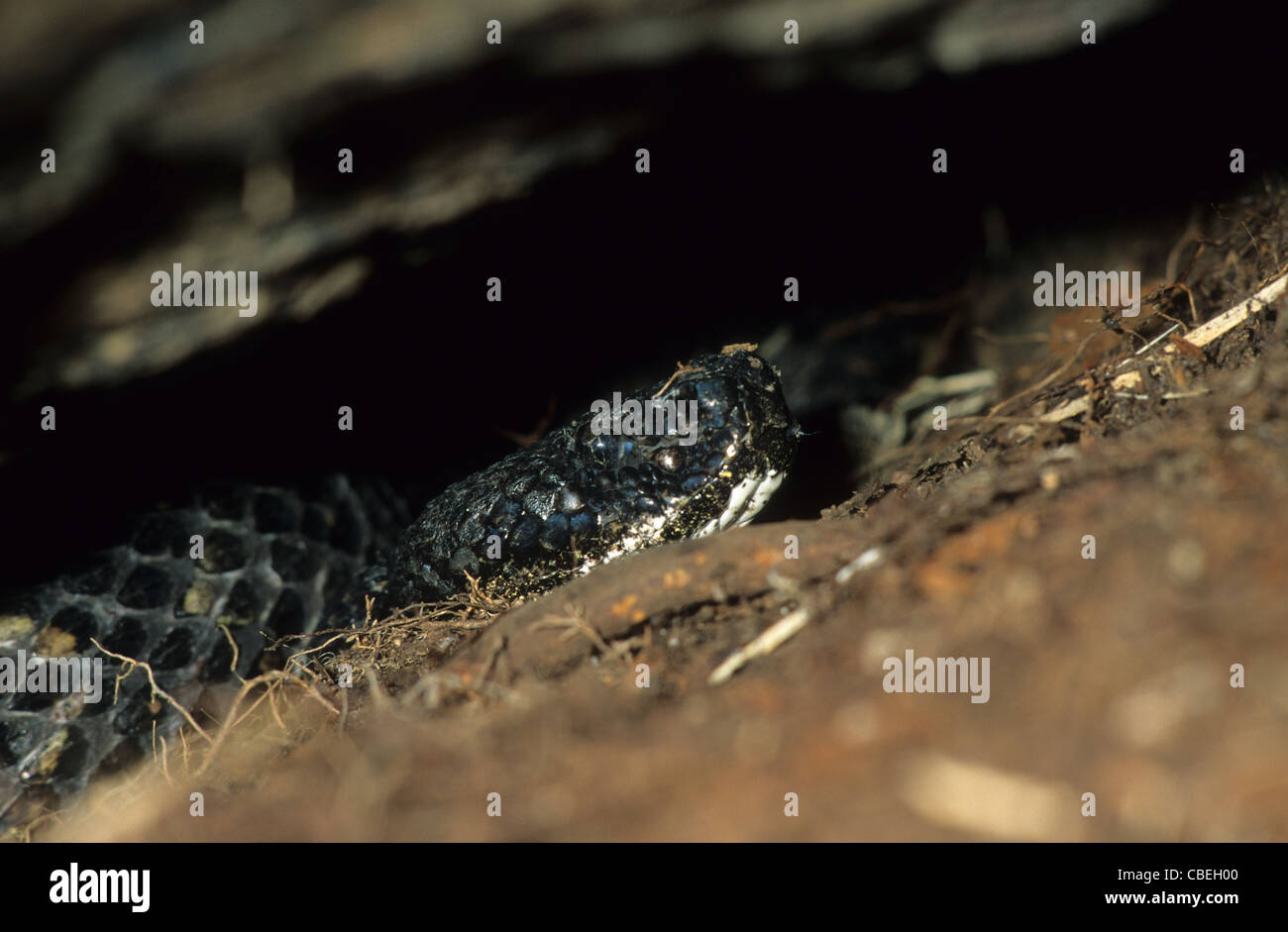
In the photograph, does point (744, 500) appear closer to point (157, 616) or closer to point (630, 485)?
point (630, 485)

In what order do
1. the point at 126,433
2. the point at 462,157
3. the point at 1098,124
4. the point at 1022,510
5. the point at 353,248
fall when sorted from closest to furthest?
the point at 1022,510
the point at 462,157
the point at 353,248
the point at 126,433
the point at 1098,124

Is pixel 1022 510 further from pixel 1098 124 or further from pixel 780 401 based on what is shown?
pixel 1098 124
